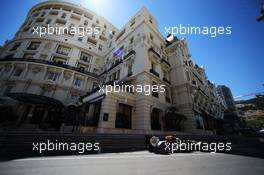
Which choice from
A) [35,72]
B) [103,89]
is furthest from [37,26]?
[103,89]

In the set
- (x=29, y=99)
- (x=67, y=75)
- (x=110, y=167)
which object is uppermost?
(x=67, y=75)

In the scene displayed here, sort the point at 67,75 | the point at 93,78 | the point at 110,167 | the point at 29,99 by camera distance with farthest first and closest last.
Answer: the point at 93,78, the point at 67,75, the point at 29,99, the point at 110,167

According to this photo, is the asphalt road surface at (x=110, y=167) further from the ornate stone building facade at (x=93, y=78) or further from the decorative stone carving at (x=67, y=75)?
the decorative stone carving at (x=67, y=75)

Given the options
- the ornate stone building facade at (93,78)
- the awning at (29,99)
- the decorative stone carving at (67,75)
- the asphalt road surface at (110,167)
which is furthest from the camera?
the decorative stone carving at (67,75)

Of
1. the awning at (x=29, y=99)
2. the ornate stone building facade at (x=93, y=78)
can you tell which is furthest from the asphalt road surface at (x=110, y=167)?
the awning at (x=29, y=99)

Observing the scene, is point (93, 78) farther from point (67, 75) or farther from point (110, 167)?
point (110, 167)

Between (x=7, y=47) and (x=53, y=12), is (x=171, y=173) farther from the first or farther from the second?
(x=53, y=12)

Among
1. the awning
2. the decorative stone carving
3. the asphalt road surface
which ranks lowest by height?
the asphalt road surface

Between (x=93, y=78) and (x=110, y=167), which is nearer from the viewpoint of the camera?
(x=110, y=167)

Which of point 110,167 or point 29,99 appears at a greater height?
point 29,99

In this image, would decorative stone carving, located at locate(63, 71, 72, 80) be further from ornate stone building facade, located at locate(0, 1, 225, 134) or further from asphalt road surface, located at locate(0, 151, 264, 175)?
asphalt road surface, located at locate(0, 151, 264, 175)

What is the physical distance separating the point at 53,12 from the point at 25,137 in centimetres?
3820

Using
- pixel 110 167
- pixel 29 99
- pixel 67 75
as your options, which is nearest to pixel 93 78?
pixel 67 75

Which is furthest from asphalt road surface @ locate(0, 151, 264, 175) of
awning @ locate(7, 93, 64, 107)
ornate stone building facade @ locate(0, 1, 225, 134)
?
awning @ locate(7, 93, 64, 107)
